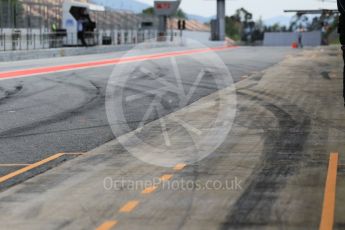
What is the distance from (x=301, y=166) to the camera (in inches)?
332

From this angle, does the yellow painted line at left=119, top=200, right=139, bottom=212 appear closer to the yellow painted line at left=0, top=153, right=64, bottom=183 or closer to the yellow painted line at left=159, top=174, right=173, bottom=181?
the yellow painted line at left=159, top=174, right=173, bottom=181

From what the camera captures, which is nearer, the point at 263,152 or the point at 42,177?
the point at 42,177

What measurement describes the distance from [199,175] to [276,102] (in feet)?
29.0

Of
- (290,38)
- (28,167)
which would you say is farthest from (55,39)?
(290,38)

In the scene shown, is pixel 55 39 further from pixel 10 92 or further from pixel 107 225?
pixel 107 225

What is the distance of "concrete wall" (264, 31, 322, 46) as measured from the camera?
4031 inches

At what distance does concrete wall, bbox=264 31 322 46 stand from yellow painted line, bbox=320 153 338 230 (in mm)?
95179

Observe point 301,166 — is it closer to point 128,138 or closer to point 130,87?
point 128,138

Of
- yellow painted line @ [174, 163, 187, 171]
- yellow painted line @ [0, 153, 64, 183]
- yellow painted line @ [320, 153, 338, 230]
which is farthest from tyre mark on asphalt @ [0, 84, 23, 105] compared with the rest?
yellow painted line @ [320, 153, 338, 230]

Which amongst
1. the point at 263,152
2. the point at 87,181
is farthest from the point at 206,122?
the point at 87,181

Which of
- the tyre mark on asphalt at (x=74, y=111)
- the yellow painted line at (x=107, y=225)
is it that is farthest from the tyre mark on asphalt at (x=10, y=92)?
the yellow painted line at (x=107, y=225)

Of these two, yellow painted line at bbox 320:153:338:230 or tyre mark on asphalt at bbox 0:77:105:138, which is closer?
yellow painted line at bbox 320:153:338:230

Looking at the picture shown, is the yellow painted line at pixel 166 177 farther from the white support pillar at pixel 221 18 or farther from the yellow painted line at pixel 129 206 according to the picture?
the white support pillar at pixel 221 18

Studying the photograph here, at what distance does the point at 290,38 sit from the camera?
10400cm
